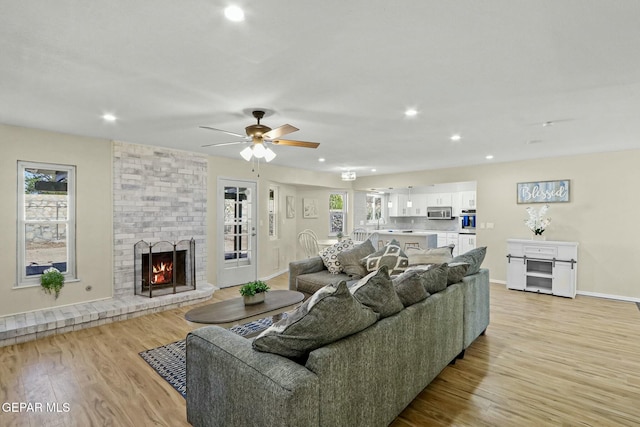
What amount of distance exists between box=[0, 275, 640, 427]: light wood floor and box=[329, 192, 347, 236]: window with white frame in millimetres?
5222

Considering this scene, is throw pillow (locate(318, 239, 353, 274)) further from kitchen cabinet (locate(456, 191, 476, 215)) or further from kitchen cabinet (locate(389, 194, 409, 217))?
kitchen cabinet (locate(389, 194, 409, 217))

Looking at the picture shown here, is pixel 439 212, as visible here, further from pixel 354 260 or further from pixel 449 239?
pixel 354 260

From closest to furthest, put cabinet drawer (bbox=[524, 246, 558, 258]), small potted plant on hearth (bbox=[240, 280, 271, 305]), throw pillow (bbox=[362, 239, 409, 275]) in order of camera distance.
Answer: small potted plant on hearth (bbox=[240, 280, 271, 305])
throw pillow (bbox=[362, 239, 409, 275])
cabinet drawer (bbox=[524, 246, 558, 258])

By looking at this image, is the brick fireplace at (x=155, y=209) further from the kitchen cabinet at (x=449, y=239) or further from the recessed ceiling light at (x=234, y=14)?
the kitchen cabinet at (x=449, y=239)

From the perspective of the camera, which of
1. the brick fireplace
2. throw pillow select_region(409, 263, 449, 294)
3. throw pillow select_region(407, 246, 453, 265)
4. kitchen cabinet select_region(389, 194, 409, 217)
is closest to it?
throw pillow select_region(409, 263, 449, 294)

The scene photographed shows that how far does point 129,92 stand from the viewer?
9.01ft

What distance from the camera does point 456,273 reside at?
2.98 m

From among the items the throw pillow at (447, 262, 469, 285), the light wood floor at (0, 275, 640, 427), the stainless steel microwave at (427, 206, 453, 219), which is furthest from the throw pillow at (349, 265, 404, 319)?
the stainless steel microwave at (427, 206, 453, 219)

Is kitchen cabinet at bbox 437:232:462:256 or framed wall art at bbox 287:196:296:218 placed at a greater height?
framed wall art at bbox 287:196:296:218

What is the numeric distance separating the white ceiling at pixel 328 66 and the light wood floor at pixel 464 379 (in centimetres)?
245

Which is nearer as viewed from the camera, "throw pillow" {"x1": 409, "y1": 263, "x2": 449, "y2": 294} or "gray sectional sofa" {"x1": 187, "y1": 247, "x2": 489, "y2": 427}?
"gray sectional sofa" {"x1": 187, "y1": 247, "x2": 489, "y2": 427}

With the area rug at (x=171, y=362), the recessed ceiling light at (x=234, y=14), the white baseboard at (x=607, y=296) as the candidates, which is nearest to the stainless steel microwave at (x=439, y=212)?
the white baseboard at (x=607, y=296)

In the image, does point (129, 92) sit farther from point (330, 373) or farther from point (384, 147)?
point (384, 147)

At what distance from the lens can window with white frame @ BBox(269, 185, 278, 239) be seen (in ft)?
23.7
